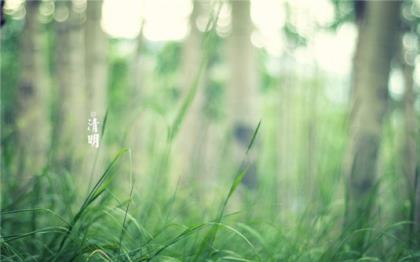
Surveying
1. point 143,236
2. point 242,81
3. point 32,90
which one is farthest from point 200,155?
point 143,236

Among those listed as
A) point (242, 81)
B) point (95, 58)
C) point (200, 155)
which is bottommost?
point (200, 155)

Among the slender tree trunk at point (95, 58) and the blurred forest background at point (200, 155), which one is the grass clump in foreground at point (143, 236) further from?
the slender tree trunk at point (95, 58)

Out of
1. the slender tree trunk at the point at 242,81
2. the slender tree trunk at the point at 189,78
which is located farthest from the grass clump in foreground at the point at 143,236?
the slender tree trunk at the point at 189,78

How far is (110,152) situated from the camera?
112 inches

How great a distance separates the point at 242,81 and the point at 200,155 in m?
1.41

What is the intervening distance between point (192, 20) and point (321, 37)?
266 centimetres

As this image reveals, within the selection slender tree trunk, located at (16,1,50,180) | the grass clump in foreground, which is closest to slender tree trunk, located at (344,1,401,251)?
the grass clump in foreground

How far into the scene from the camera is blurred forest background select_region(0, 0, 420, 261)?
1.56 meters

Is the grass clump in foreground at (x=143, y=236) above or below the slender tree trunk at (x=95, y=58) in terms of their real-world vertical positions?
below

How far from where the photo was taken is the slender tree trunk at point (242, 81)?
5164 mm

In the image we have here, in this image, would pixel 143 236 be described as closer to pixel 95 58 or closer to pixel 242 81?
pixel 95 58

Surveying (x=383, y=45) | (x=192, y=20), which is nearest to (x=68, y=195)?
(x=383, y=45)

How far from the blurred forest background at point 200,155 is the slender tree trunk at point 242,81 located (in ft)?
0.06

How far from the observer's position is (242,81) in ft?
17.5
